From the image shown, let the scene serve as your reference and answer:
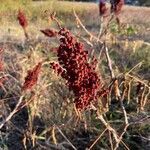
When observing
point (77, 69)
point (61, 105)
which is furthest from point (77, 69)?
point (61, 105)

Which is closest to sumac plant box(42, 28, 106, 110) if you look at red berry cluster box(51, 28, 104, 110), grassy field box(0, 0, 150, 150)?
red berry cluster box(51, 28, 104, 110)

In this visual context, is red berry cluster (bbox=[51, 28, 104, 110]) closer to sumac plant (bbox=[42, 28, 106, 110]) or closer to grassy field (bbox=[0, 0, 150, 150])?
sumac plant (bbox=[42, 28, 106, 110])

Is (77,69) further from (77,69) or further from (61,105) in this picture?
(61,105)

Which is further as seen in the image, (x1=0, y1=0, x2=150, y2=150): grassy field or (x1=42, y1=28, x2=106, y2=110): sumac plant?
(x1=0, y1=0, x2=150, y2=150): grassy field

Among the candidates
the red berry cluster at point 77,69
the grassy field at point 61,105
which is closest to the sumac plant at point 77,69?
the red berry cluster at point 77,69

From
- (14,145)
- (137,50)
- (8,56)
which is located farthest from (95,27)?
(14,145)

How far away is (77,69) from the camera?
3029mm

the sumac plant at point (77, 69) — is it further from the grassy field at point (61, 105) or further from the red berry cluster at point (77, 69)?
the grassy field at point (61, 105)

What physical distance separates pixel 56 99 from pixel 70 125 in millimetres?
516

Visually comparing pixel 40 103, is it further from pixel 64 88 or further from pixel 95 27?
pixel 95 27

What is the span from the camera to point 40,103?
5.16 m

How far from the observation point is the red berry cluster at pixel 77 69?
302 cm

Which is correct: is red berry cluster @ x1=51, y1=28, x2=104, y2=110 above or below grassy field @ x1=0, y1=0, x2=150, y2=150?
above

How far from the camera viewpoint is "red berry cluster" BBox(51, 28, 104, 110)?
3.02 meters
